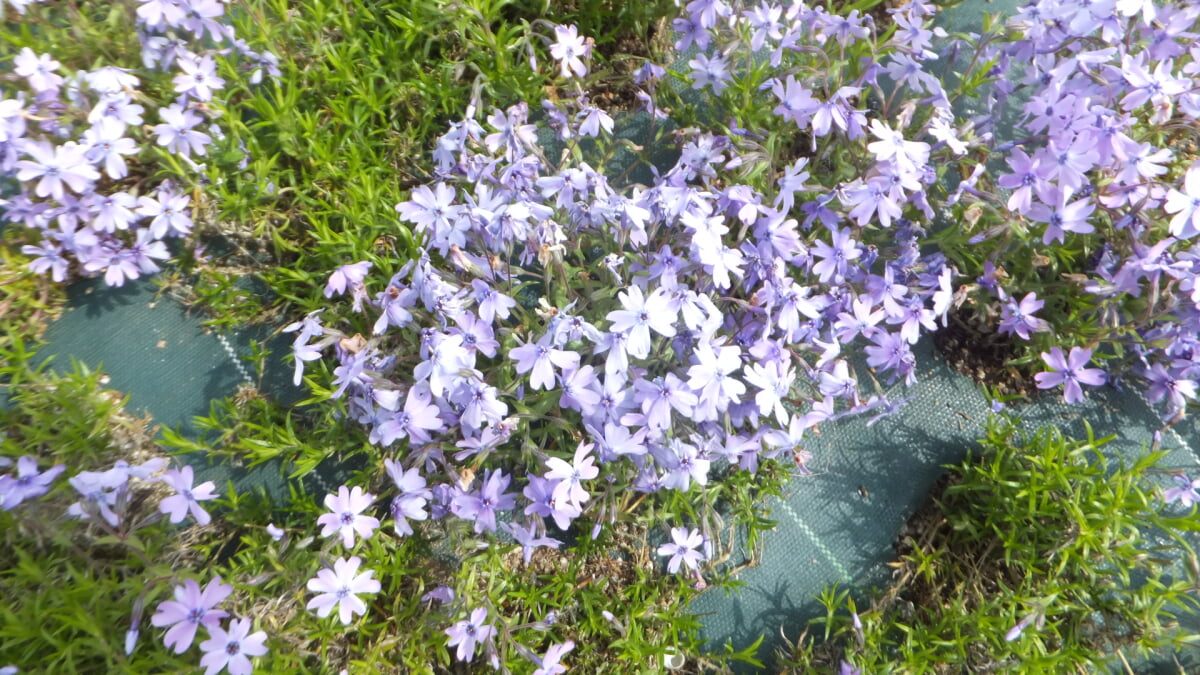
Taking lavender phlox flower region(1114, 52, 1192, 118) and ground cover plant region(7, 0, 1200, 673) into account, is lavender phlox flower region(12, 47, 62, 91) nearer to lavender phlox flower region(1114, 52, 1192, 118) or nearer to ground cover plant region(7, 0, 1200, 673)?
ground cover plant region(7, 0, 1200, 673)

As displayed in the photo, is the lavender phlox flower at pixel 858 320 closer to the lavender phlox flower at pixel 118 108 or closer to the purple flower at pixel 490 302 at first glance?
the purple flower at pixel 490 302

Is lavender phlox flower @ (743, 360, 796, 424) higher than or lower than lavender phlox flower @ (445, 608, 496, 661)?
higher

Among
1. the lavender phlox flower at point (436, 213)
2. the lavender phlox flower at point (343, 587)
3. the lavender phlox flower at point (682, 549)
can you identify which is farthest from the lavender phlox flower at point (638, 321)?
the lavender phlox flower at point (343, 587)

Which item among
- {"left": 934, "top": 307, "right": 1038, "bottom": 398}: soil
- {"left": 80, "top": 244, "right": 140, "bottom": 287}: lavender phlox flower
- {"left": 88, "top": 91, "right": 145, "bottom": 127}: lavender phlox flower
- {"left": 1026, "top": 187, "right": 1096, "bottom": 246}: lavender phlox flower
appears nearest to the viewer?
{"left": 1026, "top": 187, "right": 1096, "bottom": 246}: lavender phlox flower

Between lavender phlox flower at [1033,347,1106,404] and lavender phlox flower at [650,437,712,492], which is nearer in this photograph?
lavender phlox flower at [650,437,712,492]

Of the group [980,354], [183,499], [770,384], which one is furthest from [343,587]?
[980,354]

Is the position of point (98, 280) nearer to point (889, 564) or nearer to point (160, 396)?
point (160, 396)

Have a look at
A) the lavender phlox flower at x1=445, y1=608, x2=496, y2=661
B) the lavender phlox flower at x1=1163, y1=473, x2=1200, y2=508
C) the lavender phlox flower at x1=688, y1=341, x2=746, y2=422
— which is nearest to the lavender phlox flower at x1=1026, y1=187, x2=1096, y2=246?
the lavender phlox flower at x1=1163, y1=473, x2=1200, y2=508

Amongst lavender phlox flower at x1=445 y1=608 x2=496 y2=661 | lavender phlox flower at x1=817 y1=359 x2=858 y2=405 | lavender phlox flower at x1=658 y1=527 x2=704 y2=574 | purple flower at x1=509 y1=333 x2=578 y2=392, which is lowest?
lavender phlox flower at x1=445 y1=608 x2=496 y2=661

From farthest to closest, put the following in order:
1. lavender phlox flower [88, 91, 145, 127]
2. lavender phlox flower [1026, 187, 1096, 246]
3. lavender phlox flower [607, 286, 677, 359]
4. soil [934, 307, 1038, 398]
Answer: soil [934, 307, 1038, 398] < lavender phlox flower [88, 91, 145, 127] < lavender phlox flower [1026, 187, 1096, 246] < lavender phlox flower [607, 286, 677, 359]
